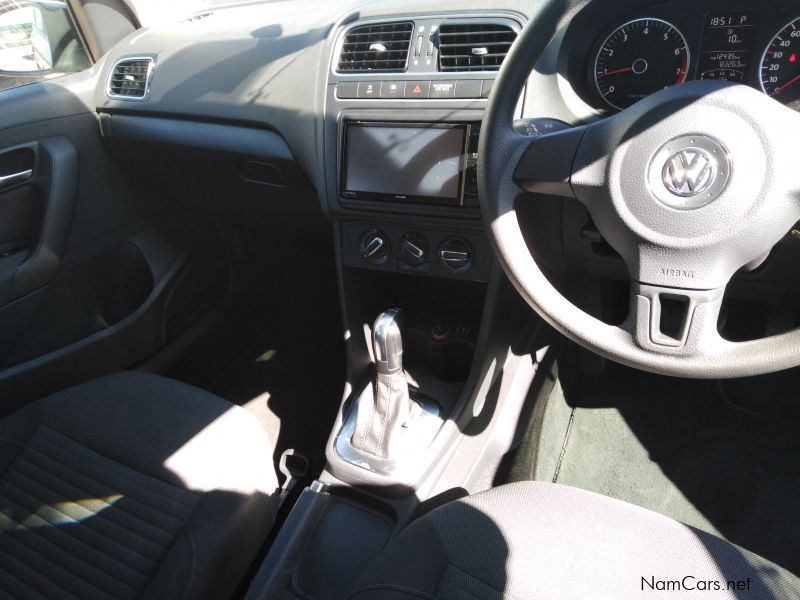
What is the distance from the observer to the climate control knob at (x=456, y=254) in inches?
55.5

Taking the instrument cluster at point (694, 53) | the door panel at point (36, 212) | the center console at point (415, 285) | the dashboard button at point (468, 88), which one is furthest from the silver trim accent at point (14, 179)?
the instrument cluster at point (694, 53)

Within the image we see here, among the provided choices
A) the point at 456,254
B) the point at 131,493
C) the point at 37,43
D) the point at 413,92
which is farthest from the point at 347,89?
the point at 37,43

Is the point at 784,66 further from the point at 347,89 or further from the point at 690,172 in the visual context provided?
the point at 347,89

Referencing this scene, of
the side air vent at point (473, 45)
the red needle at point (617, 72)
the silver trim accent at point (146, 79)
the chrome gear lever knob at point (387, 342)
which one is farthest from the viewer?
the silver trim accent at point (146, 79)

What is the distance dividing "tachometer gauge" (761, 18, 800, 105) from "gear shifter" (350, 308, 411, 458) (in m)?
0.78

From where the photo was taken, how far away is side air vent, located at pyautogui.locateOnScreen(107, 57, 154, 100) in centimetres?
184

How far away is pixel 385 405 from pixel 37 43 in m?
1.58

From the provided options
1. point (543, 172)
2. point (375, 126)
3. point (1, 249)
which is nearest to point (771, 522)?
point (543, 172)

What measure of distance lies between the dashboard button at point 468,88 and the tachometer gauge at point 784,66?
488 millimetres

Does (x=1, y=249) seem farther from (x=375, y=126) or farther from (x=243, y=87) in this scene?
(x=375, y=126)

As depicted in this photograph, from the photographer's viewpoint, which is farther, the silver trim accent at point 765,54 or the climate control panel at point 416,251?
the climate control panel at point 416,251

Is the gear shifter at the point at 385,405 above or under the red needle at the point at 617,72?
under

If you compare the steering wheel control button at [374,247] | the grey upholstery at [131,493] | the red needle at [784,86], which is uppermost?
the red needle at [784,86]

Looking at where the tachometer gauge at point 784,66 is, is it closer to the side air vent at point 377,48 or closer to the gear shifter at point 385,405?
the side air vent at point 377,48
